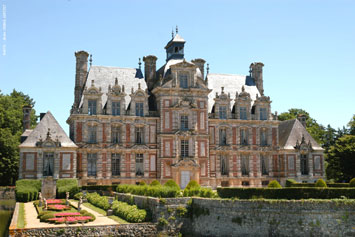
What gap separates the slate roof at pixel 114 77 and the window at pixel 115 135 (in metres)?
2.85

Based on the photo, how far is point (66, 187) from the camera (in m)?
40.3

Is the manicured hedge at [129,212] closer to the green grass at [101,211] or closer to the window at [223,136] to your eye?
the green grass at [101,211]

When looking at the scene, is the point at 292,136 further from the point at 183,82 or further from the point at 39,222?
the point at 39,222

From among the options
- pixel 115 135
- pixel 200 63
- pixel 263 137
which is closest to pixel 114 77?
pixel 115 135

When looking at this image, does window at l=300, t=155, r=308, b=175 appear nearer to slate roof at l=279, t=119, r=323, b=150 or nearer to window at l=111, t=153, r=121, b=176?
slate roof at l=279, t=119, r=323, b=150

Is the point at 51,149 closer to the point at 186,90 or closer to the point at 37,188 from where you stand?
the point at 37,188

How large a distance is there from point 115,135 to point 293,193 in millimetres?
25458

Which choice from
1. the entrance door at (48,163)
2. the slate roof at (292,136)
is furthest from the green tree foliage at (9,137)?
the slate roof at (292,136)

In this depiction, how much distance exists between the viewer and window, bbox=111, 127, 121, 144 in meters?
46.7

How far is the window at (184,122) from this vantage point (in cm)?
4781

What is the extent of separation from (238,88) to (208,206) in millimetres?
28319

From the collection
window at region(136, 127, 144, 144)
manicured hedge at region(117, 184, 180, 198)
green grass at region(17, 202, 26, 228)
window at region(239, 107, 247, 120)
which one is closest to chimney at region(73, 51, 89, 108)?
window at region(136, 127, 144, 144)

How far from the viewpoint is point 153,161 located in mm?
47375

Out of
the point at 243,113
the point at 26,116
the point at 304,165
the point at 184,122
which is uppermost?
the point at 243,113
